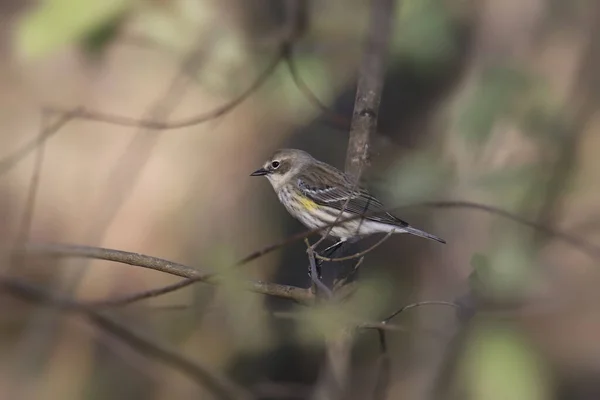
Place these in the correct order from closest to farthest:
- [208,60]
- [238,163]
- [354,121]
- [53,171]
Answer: [354,121] < [208,60] < [238,163] < [53,171]

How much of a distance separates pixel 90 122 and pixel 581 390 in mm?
4996

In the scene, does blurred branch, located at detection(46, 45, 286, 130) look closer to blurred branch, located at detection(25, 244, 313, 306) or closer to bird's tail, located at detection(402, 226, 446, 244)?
blurred branch, located at detection(25, 244, 313, 306)

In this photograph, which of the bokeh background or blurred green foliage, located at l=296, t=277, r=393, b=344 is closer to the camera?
blurred green foliage, located at l=296, t=277, r=393, b=344

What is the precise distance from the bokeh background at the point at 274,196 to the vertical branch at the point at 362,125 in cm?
6

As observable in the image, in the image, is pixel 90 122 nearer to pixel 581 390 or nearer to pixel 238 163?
pixel 238 163

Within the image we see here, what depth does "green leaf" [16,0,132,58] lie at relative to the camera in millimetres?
3094

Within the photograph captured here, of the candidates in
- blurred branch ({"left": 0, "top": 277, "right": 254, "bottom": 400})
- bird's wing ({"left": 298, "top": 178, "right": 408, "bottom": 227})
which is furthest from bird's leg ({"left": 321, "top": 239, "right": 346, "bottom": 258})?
blurred branch ({"left": 0, "top": 277, "right": 254, "bottom": 400})

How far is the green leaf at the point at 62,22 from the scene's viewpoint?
3094 millimetres

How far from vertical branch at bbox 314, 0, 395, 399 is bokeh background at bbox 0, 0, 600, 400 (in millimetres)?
58

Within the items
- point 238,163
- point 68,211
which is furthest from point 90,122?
point 238,163

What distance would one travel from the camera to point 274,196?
249 inches

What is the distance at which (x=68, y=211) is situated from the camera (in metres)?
7.52

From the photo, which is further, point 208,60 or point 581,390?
point 581,390

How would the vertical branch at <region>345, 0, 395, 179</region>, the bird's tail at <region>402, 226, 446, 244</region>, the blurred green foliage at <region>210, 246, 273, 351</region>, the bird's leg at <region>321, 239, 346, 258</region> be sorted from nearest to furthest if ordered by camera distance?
1. the blurred green foliage at <region>210, 246, 273, 351</region>
2. the vertical branch at <region>345, 0, 395, 179</region>
3. the bird's leg at <region>321, 239, 346, 258</region>
4. the bird's tail at <region>402, 226, 446, 244</region>
